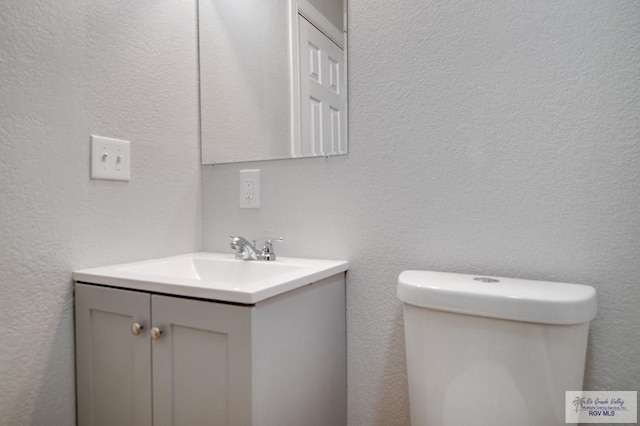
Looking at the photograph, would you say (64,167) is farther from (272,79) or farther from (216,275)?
(272,79)

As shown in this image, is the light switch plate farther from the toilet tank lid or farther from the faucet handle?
the toilet tank lid

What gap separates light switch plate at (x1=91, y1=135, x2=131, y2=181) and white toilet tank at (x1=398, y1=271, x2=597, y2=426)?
80 centimetres

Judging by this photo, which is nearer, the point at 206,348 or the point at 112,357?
the point at 206,348

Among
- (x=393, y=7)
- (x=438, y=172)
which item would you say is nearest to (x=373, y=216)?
(x=438, y=172)

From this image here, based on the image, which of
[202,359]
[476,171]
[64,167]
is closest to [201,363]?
[202,359]

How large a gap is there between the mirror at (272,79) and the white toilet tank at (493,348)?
0.52 m

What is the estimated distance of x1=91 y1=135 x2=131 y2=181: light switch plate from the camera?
964 millimetres

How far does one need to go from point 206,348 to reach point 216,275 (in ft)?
1.33

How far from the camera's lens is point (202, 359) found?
76 cm

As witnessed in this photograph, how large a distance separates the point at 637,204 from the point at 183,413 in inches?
A: 41.4

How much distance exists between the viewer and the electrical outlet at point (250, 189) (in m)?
1.23

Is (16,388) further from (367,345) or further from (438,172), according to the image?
(438,172)

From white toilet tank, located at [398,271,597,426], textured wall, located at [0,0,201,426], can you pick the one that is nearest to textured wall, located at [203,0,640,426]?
white toilet tank, located at [398,271,597,426]

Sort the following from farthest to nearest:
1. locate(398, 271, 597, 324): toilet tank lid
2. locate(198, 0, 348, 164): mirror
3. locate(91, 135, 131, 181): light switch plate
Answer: locate(198, 0, 348, 164): mirror < locate(91, 135, 131, 181): light switch plate < locate(398, 271, 597, 324): toilet tank lid
